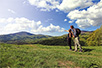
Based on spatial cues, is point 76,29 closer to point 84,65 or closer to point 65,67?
point 84,65

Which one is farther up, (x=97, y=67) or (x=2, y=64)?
(x=2, y=64)

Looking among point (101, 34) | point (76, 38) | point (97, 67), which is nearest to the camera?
point (97, 67)

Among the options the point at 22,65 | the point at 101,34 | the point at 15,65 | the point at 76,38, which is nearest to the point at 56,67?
the point at 22,65

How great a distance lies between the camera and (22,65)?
6715mm

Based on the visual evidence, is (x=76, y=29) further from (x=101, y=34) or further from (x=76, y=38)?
(x=101, y=34)

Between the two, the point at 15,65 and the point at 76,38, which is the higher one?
the point at 76,38

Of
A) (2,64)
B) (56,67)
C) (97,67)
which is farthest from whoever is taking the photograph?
(97,67)

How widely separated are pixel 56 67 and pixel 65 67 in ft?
2.97

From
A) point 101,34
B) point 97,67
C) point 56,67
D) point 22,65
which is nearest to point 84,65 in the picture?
point 97,67

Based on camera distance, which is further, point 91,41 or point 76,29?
point 91,41

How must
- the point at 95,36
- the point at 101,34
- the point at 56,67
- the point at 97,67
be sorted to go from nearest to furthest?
the point at 56,67
the point at 97,67
the point at 101,34
the point at 95,36

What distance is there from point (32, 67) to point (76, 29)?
1098cm

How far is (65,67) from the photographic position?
720 centimetres

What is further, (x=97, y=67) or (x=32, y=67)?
(x=97, y=67)
